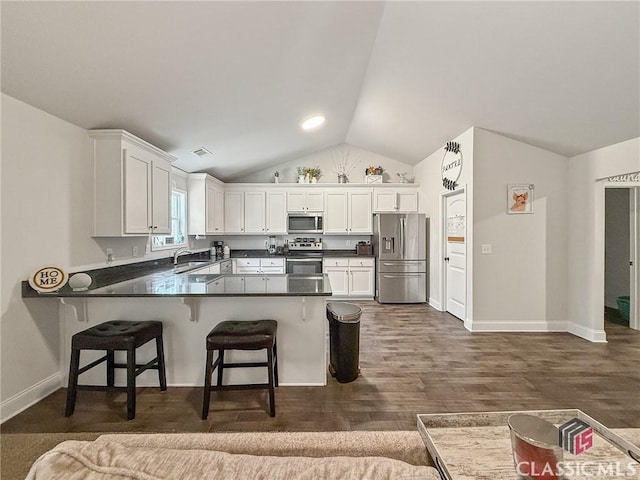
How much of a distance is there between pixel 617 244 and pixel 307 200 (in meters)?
5.31

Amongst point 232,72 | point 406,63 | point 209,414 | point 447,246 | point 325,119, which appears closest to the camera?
point 209,414

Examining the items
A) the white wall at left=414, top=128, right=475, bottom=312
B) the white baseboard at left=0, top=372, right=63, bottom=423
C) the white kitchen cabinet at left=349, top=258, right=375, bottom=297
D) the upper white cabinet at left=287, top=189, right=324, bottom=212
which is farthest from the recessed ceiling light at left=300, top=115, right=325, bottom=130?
the white baseboard at left=0, top=372, right=63, bottom=423

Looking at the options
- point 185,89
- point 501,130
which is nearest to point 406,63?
point 501,130

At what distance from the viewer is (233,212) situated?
6168 millimetres

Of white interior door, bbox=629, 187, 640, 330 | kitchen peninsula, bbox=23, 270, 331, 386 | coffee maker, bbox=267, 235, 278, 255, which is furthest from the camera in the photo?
coffee maker, bbox=267, 235, 278, 255

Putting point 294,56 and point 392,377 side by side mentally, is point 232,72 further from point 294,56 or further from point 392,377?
point 392,377

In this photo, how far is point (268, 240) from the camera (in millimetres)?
6574

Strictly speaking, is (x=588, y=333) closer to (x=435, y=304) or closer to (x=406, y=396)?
(x=435, y=304)

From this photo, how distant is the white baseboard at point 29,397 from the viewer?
2.14 metres

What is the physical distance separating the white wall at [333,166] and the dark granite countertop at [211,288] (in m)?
3.87

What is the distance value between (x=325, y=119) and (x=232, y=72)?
2.21 m

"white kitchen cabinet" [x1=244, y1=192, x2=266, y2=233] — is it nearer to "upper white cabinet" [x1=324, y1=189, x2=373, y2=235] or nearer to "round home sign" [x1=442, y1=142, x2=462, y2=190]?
"upper white cabinet" [x1=324, y1=189, x2=373, y2=235]

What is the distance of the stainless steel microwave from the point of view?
620 centimetres

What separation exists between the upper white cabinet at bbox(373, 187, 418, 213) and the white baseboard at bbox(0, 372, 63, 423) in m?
5.20
